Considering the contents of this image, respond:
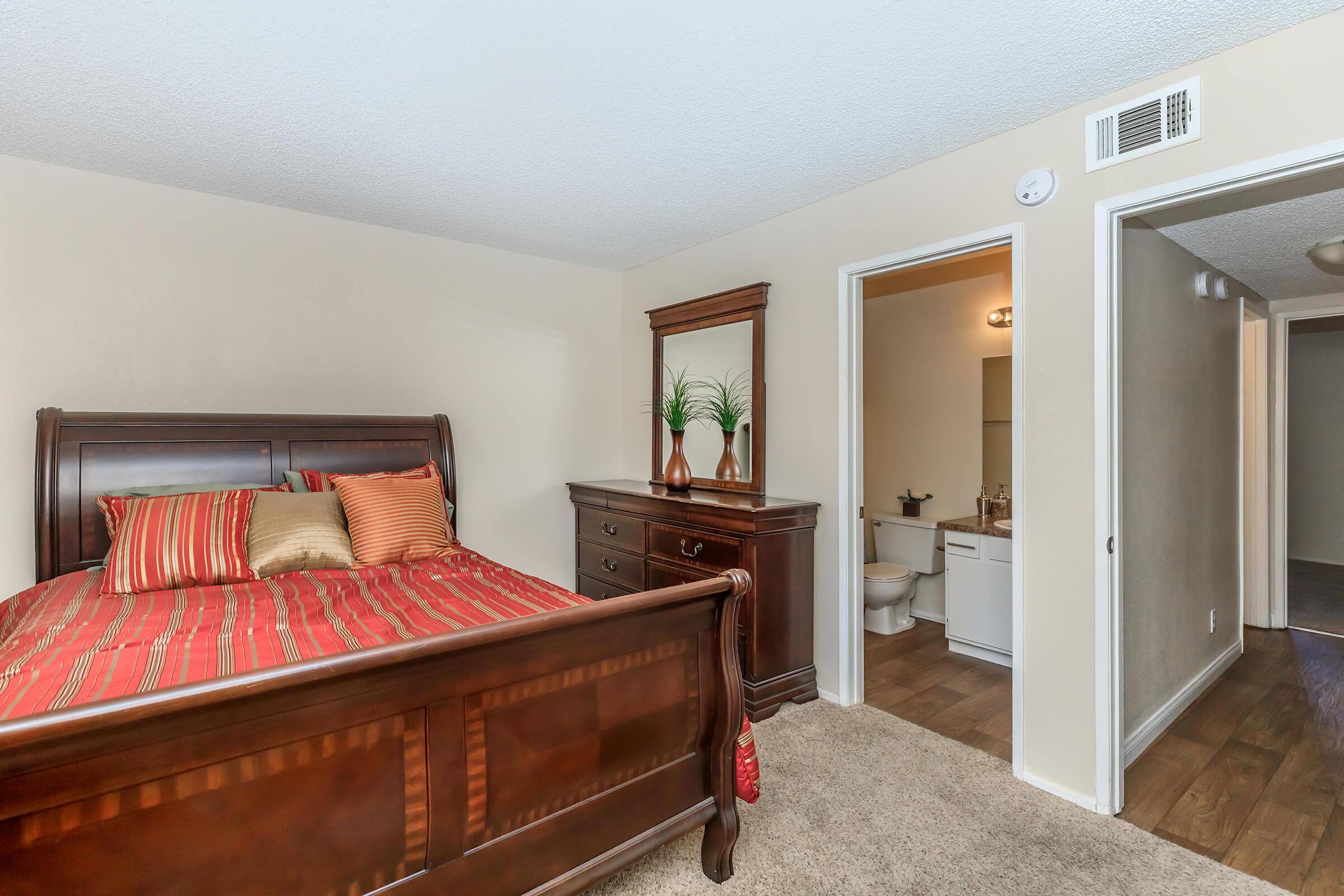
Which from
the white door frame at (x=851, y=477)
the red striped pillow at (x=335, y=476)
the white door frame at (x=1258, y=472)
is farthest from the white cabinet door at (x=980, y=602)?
the red striped pillow at (x=335, y=476)

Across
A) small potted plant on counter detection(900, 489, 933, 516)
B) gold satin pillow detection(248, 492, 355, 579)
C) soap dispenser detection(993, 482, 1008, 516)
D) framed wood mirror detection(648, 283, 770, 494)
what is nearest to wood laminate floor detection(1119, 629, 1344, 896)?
soap dispenser detection(993, 482, 1008, 516)

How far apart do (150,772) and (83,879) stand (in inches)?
6.8

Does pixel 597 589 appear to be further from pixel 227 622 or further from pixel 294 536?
pixel 227 622

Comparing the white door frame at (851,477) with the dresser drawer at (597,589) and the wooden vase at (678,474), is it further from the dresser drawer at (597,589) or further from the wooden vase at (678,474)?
the dresser drawer at (597,589)

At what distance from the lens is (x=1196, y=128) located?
2.03 meters

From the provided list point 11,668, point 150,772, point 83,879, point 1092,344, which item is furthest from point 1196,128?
point 11,668

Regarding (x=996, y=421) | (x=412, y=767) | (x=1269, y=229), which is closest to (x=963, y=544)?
(x=996, y=421)

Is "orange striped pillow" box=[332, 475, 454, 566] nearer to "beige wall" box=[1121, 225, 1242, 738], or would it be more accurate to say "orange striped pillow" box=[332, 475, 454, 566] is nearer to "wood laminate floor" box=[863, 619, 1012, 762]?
"wood laminate floor" box=[863, 619, 1012, 762]

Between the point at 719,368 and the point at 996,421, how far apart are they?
1943 millimetres

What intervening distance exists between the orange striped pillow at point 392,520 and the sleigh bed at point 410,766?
1.31 m

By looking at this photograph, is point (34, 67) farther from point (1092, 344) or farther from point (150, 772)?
point (1092, 344)

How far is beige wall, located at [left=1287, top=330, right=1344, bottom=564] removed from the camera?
6180 millimetres

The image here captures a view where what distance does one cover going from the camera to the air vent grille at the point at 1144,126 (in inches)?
80.7

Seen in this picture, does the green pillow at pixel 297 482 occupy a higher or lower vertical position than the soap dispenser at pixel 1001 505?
higher
